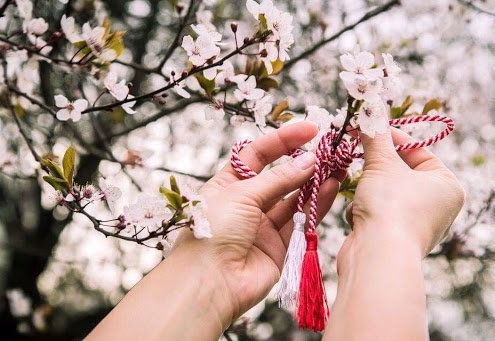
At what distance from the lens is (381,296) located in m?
1.03

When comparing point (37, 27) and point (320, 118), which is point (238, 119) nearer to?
point (320, 118)

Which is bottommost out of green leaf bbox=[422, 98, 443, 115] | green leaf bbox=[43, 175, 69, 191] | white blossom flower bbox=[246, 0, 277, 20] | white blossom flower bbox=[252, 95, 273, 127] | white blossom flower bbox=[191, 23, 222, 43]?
green leaf bbox=[422, 98, 443, 115]

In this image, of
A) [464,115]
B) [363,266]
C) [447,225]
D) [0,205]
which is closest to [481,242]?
[464,115]

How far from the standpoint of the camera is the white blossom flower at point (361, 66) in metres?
1.12

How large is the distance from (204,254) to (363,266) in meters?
0.39

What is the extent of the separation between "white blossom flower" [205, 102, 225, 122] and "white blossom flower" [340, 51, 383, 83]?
534 millimetres

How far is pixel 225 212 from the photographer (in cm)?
129

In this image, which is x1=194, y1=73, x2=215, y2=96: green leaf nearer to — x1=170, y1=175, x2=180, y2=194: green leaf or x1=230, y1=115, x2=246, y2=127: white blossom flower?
x1=230, y1=115, x2=246, y2=127: white blossom flower

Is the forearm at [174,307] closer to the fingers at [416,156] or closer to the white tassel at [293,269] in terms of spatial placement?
the white tassel at [293,269]

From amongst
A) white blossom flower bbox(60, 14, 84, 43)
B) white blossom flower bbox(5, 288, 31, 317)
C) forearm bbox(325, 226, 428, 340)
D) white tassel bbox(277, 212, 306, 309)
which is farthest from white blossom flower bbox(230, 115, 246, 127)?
white blossom flower bbox(5, 288, 31, 317)

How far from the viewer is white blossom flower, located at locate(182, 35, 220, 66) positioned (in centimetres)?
142

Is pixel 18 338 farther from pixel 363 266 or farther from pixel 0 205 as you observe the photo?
pixel 363 266

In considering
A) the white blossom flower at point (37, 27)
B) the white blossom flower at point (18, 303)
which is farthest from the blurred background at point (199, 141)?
the white blossom flower at point (37, 27)

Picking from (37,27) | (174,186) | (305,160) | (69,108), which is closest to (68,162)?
(174,186)
